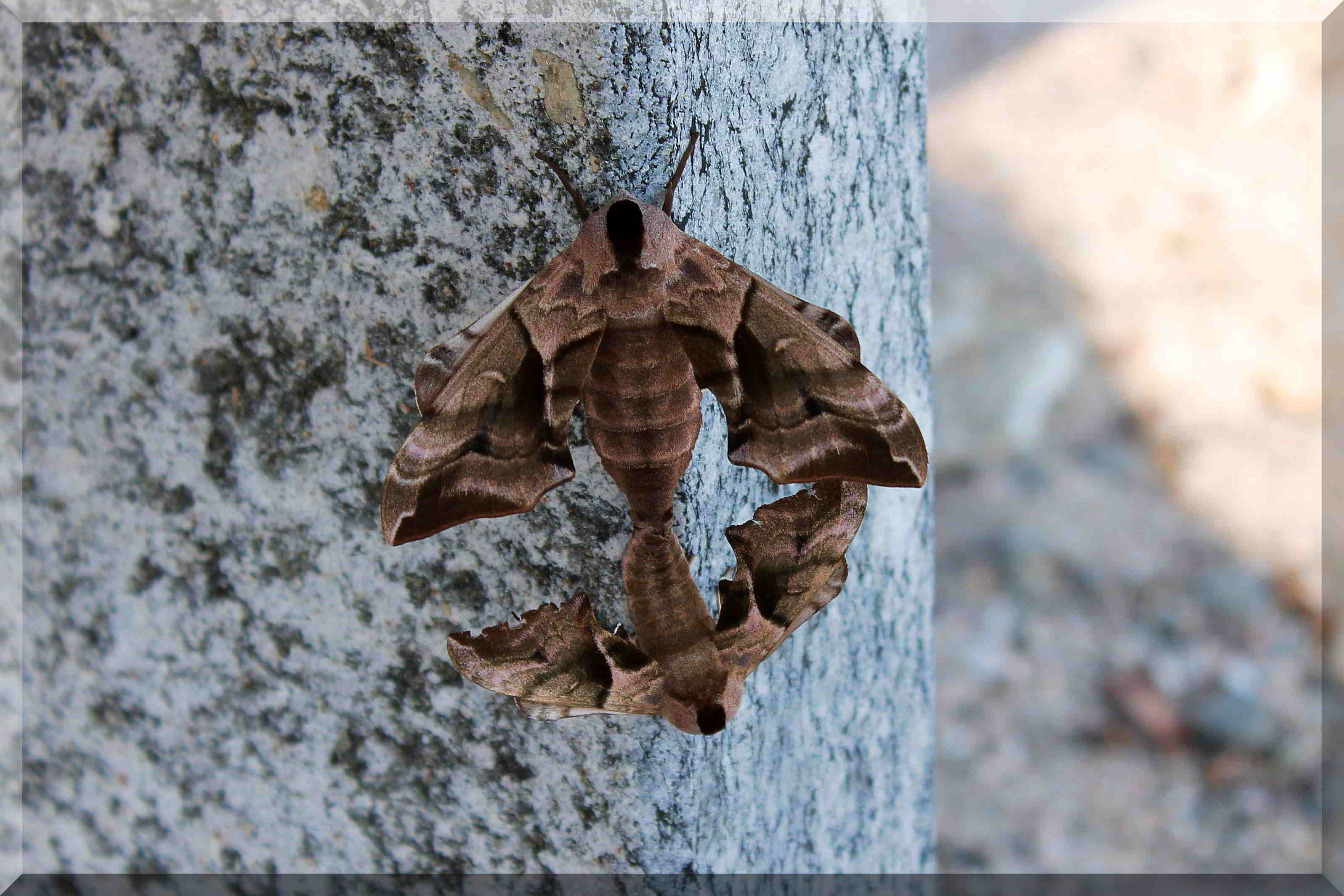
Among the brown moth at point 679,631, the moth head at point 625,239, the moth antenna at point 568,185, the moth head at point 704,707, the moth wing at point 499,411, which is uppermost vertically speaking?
the moth antenna at point 568,185

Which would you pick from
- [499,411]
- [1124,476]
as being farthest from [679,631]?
[1124,476]

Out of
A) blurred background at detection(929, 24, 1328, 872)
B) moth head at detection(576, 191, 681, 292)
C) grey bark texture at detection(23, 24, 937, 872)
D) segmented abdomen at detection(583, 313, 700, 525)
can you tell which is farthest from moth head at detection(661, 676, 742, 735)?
blurred background at detection(929, 24, 1328, 872)

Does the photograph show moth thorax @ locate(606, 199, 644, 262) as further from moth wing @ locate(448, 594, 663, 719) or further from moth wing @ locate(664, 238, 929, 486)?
moth wing @ locate(448, 594, 663, 719)

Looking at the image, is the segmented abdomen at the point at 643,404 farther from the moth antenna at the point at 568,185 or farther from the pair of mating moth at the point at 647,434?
the moth antenna at the point at 568,185

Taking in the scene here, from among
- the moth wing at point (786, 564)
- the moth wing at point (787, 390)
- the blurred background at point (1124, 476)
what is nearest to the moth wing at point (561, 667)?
the moth wing at point (786, 564)

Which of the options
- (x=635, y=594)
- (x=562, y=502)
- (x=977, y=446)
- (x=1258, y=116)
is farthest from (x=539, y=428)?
(x=1258, y=116)

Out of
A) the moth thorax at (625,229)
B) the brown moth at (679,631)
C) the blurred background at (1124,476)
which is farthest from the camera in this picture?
the blurred background at (1124,476)

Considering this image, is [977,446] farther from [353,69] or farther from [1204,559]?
[353,69]
